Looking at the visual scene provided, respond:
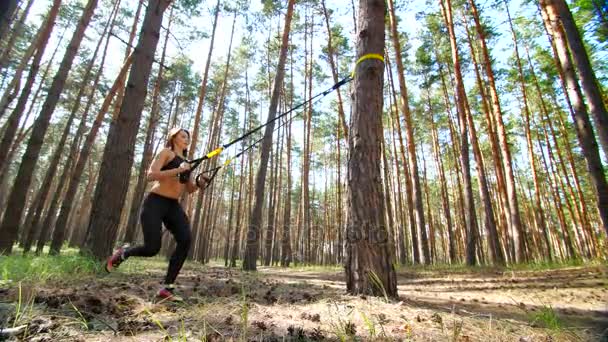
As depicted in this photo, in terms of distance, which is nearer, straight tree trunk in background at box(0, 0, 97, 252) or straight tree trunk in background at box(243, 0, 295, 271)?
straight tree trunk in background at box(0, 0, 97, 252)

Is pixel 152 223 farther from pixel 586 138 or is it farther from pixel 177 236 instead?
pixel 586 138

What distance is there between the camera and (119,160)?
4.76 meters

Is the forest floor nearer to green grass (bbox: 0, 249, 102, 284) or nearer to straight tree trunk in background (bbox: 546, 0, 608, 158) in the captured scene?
green grass (bbox: 0, 249, 102, 284)

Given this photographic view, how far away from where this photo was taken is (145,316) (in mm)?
2168

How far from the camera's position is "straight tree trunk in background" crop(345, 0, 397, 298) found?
119 inches

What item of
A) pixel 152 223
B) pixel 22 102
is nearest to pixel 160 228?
pixel 152 223

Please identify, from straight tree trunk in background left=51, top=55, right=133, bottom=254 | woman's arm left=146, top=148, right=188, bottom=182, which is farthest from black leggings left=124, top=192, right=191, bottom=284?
straight tree trunk in background left=51, top=55, right=133, bottom=254

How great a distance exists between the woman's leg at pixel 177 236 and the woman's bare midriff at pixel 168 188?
0.50ft

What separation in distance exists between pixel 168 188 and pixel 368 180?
2.25 meters

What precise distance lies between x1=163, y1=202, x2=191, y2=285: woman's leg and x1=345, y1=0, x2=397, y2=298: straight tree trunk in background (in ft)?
5.91

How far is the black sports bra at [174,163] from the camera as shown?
3.21 metres

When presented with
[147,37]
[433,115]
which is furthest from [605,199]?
[433,115]

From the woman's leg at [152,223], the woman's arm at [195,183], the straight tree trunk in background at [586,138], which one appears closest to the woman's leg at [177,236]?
the woman's leg at [152,223]

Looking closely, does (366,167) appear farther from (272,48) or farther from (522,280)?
(272,48)
